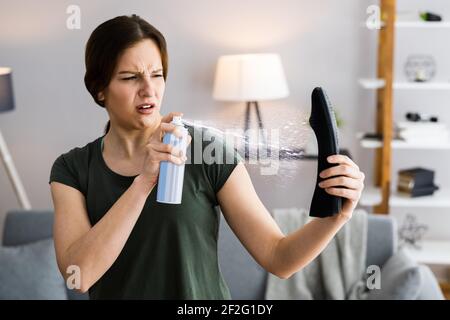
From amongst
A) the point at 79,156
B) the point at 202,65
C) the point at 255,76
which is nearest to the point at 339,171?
the point at 79,156

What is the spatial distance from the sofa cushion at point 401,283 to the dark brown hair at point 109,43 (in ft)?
3.95

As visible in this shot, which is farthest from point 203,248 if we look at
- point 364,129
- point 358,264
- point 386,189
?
point 364,129

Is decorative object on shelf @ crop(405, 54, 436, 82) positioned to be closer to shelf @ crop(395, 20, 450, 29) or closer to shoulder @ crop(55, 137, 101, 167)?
shelf @ crop(395, 20, 450, 29)

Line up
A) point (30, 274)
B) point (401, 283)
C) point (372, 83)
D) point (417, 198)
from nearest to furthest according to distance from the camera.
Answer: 1. point (401, 283)
2. point (30, 274)
3. point (372, 83)
4. point (417, 198)

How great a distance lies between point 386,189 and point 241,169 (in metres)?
1.63

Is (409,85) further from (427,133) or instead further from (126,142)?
(126,142)

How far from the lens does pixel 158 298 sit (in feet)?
2.00

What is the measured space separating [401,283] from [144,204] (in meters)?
1.10

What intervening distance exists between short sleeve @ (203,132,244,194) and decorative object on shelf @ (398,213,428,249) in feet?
5.77

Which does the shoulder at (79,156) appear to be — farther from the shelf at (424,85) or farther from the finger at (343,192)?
the shelf at (424,85)

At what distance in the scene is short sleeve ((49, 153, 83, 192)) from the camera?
1.84 feet

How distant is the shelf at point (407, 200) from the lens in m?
2.09

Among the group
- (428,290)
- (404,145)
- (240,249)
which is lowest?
(428,290)

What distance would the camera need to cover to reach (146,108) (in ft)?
1.52
